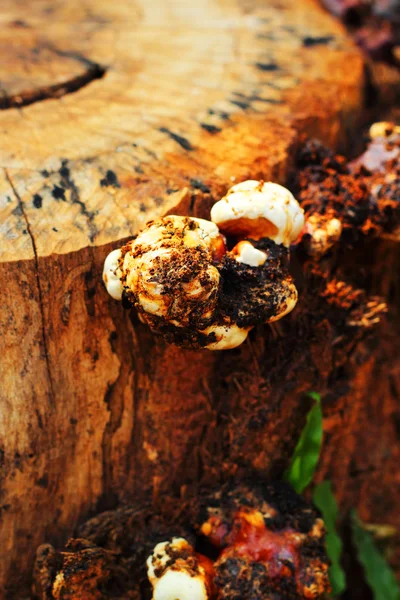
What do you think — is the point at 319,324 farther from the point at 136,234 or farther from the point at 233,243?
the point at 136,234

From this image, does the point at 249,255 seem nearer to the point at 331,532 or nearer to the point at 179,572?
the point at 179,572

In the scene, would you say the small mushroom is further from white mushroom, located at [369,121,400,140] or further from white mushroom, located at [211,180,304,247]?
white mushroom, located at [369,121,400,140]

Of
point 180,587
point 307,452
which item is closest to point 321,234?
point 307,452

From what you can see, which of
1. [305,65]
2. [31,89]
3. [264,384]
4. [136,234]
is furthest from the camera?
[305,65]

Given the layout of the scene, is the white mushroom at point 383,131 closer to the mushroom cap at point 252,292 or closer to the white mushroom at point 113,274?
the mushroom cap at point 252,292

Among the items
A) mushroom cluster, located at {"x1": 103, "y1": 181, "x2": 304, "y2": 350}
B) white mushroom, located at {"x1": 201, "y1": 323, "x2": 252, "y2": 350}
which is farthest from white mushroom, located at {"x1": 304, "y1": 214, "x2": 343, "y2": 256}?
white mushroom, located at {"x1": 201, "y1": 323, "x2": 252, "y2": 350}

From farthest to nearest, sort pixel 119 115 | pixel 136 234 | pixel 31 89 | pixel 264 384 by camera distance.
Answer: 1. pixel 31 89
2. pixel 119 115
3. pixel 264 384
4. pixel 136 234

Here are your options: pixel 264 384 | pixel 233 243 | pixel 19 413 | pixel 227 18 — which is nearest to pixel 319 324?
pixel 264 384
